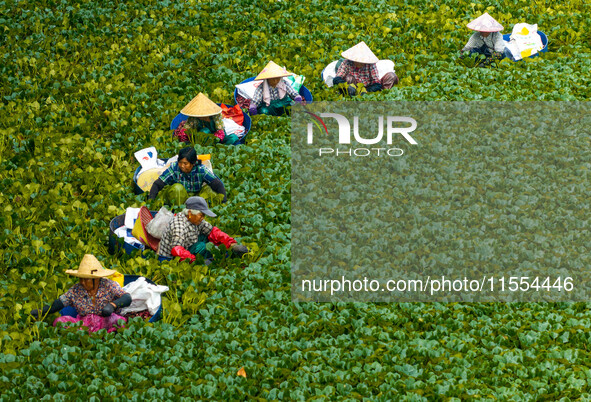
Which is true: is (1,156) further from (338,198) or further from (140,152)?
(338,198)

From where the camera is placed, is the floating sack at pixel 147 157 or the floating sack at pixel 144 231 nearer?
the floating sack at pixel 144 231

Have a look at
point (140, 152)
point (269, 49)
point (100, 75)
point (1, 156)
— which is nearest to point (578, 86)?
point (269, 49)

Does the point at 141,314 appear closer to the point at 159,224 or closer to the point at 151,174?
the point at 159,224

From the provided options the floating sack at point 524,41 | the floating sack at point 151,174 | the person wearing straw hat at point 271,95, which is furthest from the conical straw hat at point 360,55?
the floating sack at point 151,174

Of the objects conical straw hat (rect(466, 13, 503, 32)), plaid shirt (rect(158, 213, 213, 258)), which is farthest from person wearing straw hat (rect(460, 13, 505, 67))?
plaid shirt (rect(158, 213, 213, 258))

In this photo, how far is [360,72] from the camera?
40.0 ft

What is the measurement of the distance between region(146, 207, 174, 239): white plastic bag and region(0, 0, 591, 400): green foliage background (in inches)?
13.5

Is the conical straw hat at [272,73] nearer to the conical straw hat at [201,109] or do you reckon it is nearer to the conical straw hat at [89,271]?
the conical straw hat at [201,109]

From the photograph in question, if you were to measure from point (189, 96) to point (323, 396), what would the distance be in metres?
7.24

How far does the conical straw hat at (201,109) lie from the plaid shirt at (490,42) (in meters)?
4.91

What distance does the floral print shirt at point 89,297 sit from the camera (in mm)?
7172

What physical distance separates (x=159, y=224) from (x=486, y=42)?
7309 mm

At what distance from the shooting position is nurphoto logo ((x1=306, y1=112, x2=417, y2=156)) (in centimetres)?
978

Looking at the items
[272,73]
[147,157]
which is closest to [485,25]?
[272,73]
